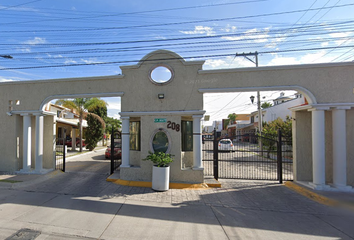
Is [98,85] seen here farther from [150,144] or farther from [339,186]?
[339,186]

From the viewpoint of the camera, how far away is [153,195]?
19.5 ft

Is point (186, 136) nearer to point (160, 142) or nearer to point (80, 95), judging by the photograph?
point (160, 142)

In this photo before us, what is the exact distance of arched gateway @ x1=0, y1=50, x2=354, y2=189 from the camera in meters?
6.37

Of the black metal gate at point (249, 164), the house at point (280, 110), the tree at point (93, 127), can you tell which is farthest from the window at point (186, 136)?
the house at point (280, 110)

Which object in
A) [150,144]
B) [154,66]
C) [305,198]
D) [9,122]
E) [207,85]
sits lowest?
[305,198]

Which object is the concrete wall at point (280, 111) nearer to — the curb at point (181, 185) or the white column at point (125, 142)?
the curb at point (181, 185)

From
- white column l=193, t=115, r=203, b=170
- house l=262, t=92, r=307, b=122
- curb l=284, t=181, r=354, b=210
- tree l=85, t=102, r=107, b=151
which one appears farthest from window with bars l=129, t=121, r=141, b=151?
house l=262, t=92, r=307, b=122

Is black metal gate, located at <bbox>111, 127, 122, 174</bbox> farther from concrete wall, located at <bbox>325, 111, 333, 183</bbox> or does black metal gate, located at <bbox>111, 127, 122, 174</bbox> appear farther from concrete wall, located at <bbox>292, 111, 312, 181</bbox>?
concrete wall, located at <bbox>325, 111, 333, 183</bbox>

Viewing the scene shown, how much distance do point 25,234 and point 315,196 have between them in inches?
309

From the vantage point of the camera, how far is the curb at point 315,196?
5254 mm

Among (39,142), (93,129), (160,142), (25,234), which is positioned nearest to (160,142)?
(160,142)

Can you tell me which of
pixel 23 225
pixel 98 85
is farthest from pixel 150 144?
pixel 23 225

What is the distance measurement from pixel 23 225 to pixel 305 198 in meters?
7.83

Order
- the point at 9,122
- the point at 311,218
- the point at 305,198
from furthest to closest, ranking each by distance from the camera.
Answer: the point at 9,122 → the point at 305,198 → the point at 311,218
